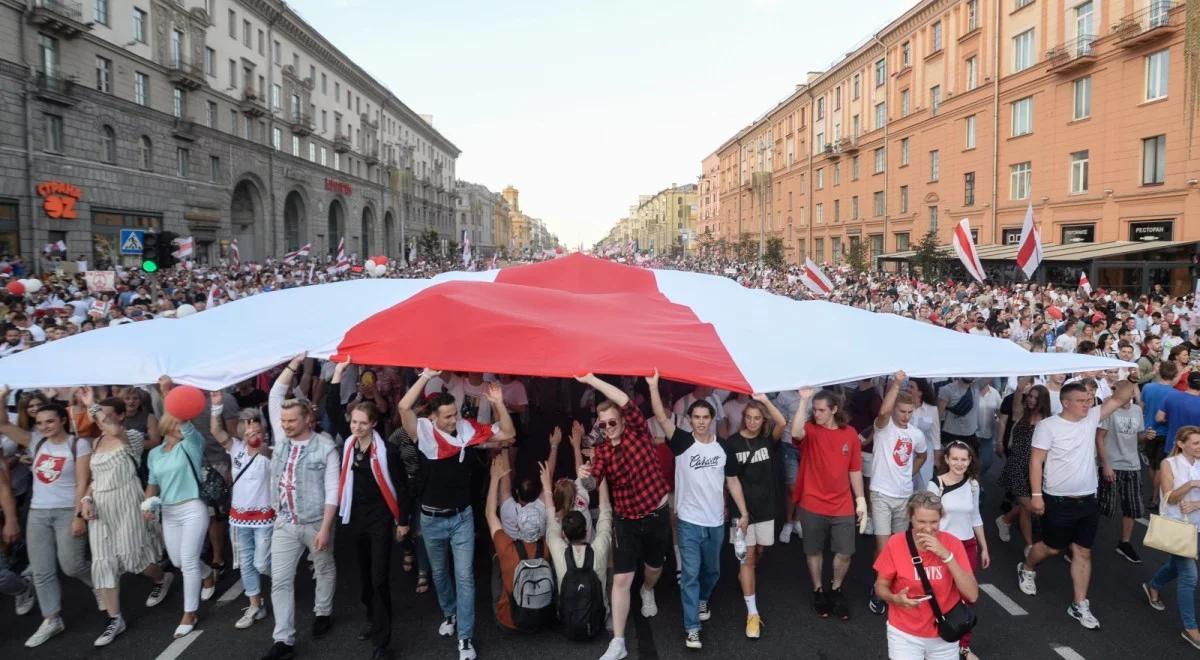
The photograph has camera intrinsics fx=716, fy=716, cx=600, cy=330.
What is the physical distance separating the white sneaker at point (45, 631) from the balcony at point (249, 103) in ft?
137

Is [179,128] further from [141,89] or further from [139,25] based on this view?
[139,25]

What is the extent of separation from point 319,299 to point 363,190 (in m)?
58.6

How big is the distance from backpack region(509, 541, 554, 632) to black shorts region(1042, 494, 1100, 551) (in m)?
4.05

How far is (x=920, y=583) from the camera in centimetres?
386

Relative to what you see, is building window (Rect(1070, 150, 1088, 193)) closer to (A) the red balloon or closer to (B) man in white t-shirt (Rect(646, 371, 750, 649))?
(B) man in white t-shirt (Rect(646, 371, 750, 649))

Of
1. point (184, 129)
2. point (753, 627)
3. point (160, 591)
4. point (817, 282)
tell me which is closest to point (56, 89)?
point (184, 129)

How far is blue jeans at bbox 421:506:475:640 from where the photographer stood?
516cm

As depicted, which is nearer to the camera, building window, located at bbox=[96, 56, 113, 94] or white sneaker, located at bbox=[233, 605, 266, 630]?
white sneaker, located at bbox=[233, 605, 266, 630]

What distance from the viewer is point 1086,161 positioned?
89.0 feet

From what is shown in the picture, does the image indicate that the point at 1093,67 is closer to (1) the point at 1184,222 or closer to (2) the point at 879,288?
(1) the point at 1184,222

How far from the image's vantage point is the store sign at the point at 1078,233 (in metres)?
27.0

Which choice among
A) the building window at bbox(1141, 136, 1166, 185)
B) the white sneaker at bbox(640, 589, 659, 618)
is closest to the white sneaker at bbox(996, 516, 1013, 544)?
the white sneaker at bbox(640, 589, 659, 618)

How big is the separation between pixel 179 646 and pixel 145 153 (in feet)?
111

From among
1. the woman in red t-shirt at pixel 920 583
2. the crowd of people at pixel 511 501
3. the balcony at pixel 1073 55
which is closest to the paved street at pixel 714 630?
the crowd of people at pixel 511 501
